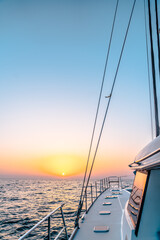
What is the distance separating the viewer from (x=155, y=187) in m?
2.61

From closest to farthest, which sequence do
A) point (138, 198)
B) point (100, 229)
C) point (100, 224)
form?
point (138, 198) < point (100, 229) < point (100, 224)

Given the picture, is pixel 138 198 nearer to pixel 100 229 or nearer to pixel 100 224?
pixel 100 229

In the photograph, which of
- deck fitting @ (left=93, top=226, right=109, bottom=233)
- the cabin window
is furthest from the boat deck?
the cabin window

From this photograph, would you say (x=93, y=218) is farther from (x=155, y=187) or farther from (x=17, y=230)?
(x=17, y=230)

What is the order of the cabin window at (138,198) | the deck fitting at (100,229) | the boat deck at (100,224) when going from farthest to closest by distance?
1. the deck fitting at (100,229)
2. the boat deck at (100,224)
3. the cabin window at (138,198)

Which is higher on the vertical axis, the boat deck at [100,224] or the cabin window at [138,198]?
the cabin window at [138,198]

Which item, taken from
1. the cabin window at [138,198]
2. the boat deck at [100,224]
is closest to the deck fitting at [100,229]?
the boat deck at [100,224]

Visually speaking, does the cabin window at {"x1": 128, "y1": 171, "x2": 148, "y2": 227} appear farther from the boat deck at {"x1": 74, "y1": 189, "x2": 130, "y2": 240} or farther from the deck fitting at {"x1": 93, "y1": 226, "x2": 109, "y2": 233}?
the deck fitting at {"x1": 93, "y1": 226, "x2": 109, "y2": 233}

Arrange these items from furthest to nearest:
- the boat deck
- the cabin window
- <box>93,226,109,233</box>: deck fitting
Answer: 1. <box>93,226,109,233</box>: deck fitting
2. the boat deck
3. the cabin window

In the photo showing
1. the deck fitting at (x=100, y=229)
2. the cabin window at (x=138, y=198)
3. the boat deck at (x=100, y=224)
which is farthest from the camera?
the deck fitting at (x=100, y=229)

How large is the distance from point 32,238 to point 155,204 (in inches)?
340

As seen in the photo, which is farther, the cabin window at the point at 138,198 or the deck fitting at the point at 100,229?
the deck fitting at the point at 100,229

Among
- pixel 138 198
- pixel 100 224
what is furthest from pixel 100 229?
pixel 138 198

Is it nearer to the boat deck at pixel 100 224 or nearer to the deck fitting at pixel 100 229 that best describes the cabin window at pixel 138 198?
the boat deck at pixel 100 224
